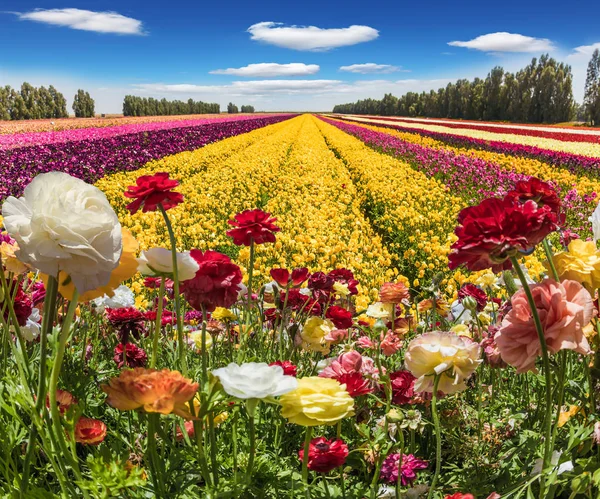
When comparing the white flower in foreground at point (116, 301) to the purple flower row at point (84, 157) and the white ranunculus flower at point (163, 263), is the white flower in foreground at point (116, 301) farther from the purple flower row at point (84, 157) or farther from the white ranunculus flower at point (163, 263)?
the purple flower row at point (84, 157)

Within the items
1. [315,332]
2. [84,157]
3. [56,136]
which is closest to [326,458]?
[315,332]

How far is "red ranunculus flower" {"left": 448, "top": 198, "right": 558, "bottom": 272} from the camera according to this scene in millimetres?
878

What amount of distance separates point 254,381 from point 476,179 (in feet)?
34.4

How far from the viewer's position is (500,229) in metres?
0.89

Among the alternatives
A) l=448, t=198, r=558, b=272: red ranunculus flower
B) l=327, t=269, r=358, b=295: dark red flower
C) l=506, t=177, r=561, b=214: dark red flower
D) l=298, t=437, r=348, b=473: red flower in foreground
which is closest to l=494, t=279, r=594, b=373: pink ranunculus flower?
l=448, t=198, r=558, b=272: red ranunculus flower

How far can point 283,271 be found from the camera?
5.58 feet

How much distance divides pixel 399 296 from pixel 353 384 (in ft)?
2.16

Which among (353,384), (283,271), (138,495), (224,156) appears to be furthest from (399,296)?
(224,156)

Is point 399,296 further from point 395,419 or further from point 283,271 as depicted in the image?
point 395,419

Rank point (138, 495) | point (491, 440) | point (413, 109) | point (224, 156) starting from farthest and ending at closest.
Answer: point (413, 109), point (224, 156), point (491, 440), point (138, 495)

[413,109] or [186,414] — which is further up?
[413,109]

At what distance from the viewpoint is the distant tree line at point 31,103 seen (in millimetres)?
61325

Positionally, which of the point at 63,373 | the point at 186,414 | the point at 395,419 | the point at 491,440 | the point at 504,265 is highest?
the point at 504,265

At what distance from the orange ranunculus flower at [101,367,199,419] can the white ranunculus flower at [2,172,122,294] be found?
0.53 feet
